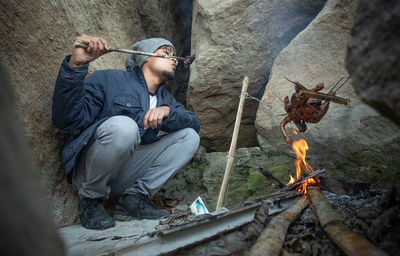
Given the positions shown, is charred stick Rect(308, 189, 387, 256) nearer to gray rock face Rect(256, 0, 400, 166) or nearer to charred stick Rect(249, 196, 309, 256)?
charred stick Rect(249, 196, 309, 256)

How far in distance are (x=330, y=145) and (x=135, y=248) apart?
296 centimetres

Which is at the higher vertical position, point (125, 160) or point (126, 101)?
point (126, 101)

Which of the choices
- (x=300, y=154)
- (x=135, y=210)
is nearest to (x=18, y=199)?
(x=135, y=210)

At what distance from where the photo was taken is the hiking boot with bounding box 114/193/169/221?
2.70 metres

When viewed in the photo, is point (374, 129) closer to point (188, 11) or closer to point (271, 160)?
point (271, 160)

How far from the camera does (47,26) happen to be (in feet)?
8.77

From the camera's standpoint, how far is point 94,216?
243 centimetres

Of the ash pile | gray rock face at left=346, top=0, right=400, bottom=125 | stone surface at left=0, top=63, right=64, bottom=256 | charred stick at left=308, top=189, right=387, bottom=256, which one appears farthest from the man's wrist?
charred stick at left=308, top=189, right=387, bottom=256

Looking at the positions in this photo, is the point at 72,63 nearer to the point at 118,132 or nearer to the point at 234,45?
the point at 118,132

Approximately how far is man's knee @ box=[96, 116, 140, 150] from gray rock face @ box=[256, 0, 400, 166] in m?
1.87

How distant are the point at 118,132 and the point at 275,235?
178 cm

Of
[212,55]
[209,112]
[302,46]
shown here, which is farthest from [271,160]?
[212,55]

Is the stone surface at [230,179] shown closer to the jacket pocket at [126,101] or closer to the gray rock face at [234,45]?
the gray rock face at [234,45]

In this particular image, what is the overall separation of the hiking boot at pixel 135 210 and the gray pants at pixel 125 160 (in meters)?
0.10
